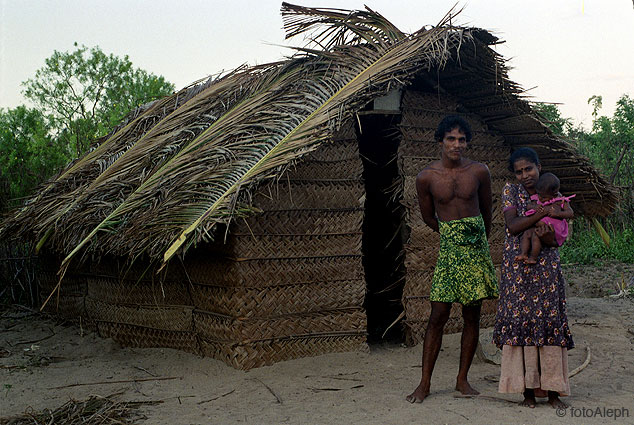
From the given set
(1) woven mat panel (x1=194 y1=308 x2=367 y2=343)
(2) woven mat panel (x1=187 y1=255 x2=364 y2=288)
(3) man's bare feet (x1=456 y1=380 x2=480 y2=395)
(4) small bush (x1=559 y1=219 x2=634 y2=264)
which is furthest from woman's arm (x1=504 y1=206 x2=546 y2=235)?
(4) small bush (x1=559 y1=219 x2=634 y2=264)

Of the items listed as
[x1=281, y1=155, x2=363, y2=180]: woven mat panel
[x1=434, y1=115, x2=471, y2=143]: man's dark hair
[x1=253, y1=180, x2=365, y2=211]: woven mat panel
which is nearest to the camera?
[x1=434, y1=115, x2=471, y2=143]: man's dark hair

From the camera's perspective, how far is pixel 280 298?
16.6 ft

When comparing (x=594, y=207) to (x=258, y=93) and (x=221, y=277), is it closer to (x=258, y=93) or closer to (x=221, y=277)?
(x=258, y=93)

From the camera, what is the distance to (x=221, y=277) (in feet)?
16.5

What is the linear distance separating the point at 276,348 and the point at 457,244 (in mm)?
1895

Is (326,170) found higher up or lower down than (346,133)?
lower down

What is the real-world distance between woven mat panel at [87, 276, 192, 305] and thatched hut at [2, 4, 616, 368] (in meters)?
0.02

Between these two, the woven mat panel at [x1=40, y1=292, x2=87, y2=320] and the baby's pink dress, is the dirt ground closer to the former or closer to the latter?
the woven mat panel at [x1=40, y1=292, x2=87, y2=320]

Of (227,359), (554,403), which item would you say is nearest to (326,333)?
(227,359)

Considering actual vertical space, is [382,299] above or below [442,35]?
below

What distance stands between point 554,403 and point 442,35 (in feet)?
9.69

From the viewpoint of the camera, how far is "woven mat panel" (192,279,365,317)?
4.92m

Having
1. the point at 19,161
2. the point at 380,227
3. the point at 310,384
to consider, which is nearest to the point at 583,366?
the point at 310,384

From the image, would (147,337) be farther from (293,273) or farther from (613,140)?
(613,140)
